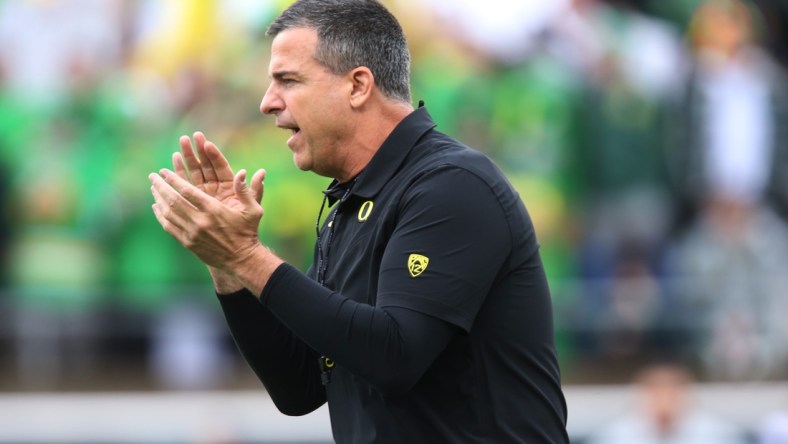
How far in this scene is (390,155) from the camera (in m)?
3.09

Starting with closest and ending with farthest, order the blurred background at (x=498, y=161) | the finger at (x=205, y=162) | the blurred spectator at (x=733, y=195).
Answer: the finger at (x=205, y=162) → the blurred spectator at (x=733, y=195) → the blurred background at (x=498, y=161)

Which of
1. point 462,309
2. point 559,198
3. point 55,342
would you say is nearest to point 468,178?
point 462,309

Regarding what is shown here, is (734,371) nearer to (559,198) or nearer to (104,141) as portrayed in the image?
(559,198)

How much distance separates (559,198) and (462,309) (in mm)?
5635

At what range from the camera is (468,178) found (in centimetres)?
291

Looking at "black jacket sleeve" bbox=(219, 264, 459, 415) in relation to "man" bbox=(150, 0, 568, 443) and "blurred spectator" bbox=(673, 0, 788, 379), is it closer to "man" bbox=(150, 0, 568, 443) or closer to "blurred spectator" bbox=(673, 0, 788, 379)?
"man" bbox=(150, 0, 568, 443)

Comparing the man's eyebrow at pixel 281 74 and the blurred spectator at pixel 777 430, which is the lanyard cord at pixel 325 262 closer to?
the man's eyebrow at pixel 281 74

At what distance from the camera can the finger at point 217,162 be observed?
2973 millimetres

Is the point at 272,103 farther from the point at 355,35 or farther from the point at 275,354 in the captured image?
the point at 275,354

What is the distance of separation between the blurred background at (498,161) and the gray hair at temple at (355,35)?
199 inches

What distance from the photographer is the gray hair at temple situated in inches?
120

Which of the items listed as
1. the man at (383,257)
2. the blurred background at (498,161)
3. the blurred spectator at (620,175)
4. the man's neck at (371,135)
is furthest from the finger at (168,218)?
the blurred spectator at (620,175)

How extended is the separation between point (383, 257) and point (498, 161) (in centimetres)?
539

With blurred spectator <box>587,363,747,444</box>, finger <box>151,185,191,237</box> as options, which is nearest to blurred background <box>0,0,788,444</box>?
blurred spectator <box>587,363,747,444</box>
